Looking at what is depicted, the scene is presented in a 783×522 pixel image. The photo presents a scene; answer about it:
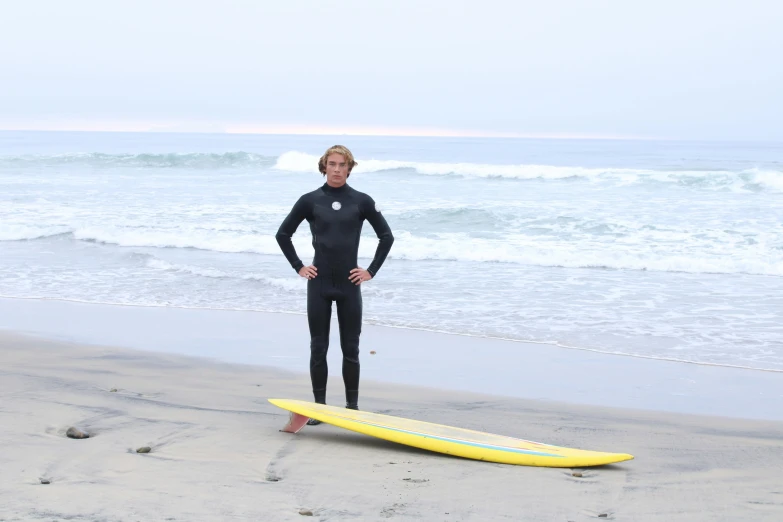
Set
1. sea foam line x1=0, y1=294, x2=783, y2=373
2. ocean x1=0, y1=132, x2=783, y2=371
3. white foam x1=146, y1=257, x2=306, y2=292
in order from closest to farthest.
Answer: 1. sea foam line x1=0, y1=294, x2=783, y2=373
2. ocean x1=0, y1=132, x2=783, y2=371
3. white foam x1=146, y1=257, x2=306, y2=292

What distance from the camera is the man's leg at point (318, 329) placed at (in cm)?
507

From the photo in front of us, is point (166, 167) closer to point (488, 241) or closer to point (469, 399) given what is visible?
point (488, 241)

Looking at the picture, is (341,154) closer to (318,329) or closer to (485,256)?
(318,329)

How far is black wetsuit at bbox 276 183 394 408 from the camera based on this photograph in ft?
16.5

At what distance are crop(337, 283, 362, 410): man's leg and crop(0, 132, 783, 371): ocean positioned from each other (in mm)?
3427

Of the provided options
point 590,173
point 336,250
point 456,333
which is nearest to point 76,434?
point 336,250

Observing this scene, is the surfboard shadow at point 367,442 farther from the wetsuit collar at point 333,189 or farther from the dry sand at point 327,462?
the wetsuit collar at point 333,189

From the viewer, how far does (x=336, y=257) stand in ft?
16.5

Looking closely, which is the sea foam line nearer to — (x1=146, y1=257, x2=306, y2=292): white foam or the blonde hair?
(x1=146, y1=257, x2=306, y2=292): white foam

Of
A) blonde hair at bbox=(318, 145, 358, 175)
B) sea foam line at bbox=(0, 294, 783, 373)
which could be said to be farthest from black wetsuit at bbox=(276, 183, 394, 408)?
sea foam line at bbox=(0, 294, 783, 373)

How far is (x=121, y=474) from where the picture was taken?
3734mm

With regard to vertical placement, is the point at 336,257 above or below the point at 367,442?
above

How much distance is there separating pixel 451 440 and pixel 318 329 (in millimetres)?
1199

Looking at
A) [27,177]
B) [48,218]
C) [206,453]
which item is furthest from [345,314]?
[27,177]
